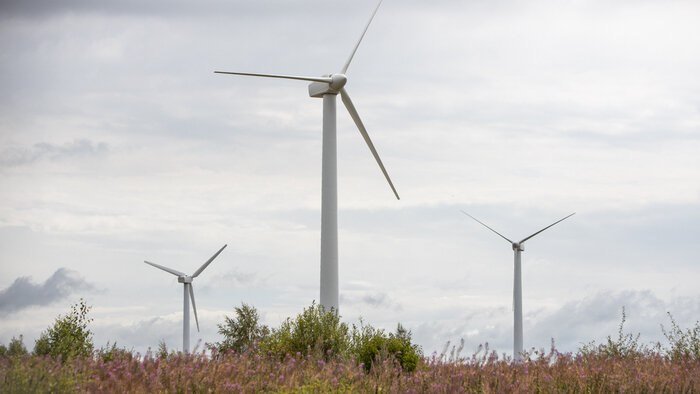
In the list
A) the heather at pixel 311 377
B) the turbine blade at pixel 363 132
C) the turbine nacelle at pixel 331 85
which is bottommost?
the heather at pixel 311 377

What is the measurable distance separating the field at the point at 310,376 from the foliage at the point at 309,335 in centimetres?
640

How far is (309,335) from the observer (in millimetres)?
24141

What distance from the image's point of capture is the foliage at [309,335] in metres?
23.6

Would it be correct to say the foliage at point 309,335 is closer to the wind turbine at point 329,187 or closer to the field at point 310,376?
the wind turbine at point 329,187

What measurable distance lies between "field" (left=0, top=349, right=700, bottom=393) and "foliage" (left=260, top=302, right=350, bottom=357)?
21.0ft

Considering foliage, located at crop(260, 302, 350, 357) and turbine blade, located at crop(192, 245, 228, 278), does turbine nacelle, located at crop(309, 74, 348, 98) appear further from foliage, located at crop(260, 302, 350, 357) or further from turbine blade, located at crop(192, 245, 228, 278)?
turbine blade, located at crop(192, 245, 228, 278)

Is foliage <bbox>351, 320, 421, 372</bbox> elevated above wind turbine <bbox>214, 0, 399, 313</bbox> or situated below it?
below

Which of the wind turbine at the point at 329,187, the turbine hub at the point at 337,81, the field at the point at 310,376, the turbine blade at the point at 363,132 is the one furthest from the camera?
the turbine blade at the point at 363,132

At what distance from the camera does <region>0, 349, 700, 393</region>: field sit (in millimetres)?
12570

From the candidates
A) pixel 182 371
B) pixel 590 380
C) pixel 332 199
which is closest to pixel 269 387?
pixel 182 371

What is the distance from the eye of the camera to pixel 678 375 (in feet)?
53.9

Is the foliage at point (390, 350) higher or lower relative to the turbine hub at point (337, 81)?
lower

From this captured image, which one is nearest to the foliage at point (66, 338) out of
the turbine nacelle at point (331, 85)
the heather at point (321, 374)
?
the heather at point (321, 374)

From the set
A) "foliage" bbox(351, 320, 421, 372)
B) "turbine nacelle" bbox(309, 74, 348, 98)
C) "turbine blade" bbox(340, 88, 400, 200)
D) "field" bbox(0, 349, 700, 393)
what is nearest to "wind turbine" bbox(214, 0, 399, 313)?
"turbine nacelle" bbox(309, 74, 348, 98)
